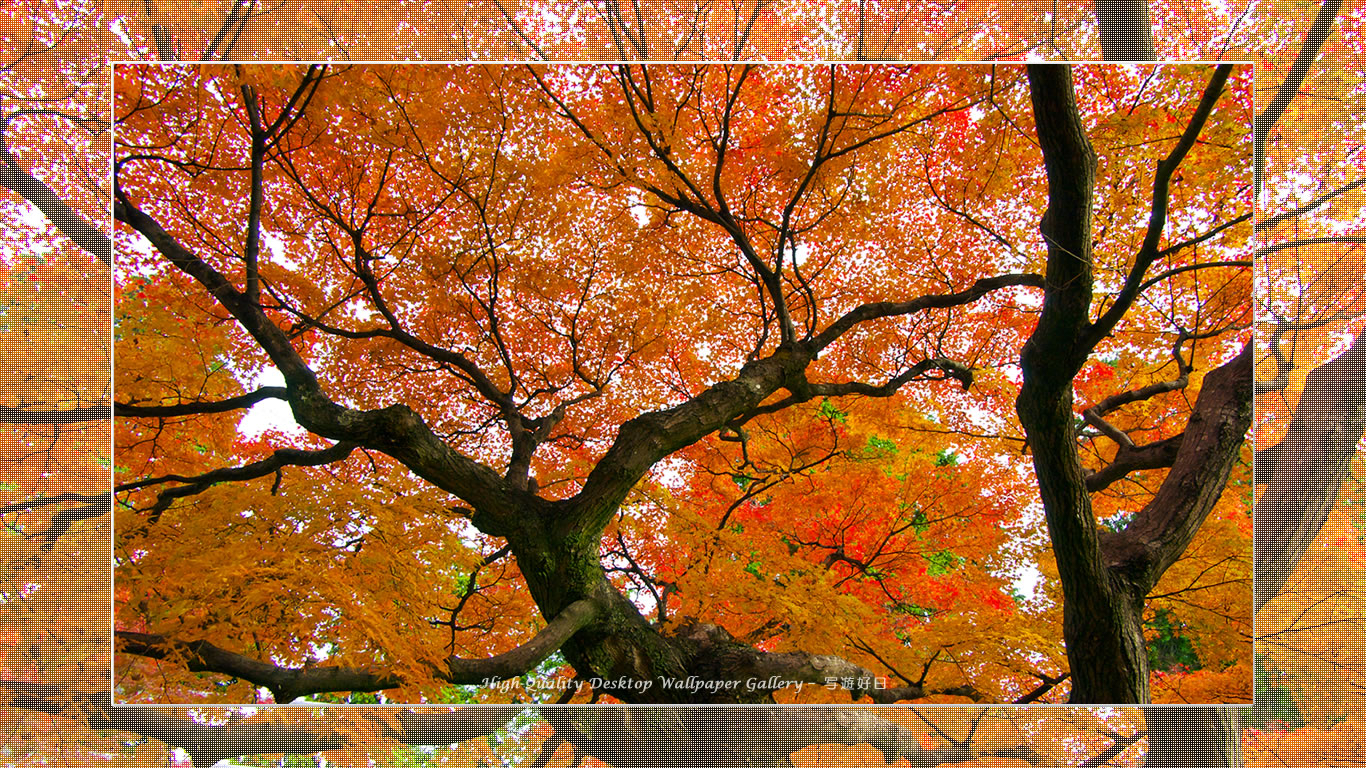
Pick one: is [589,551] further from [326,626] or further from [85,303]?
[85,303]

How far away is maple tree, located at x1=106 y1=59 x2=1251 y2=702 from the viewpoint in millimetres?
2059

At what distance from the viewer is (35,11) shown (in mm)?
2127

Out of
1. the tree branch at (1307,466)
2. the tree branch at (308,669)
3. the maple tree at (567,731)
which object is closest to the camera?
the tree branch at (308,669)

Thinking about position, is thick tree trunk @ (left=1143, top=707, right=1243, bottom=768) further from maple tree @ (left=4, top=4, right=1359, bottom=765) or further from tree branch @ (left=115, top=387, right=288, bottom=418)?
tree branch @ (left=115, top=387, right=288, bottom=418)

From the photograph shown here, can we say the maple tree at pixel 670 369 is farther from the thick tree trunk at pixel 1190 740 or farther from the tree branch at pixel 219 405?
the thick tree trunk at pixel 1190 740

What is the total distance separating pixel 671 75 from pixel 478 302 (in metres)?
1.36

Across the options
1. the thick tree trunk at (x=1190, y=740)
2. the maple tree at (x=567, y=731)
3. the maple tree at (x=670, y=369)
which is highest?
the maple tree at (x=670, y=369)

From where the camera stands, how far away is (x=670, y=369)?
2633 mm

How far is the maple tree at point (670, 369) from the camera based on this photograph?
206 centimetres

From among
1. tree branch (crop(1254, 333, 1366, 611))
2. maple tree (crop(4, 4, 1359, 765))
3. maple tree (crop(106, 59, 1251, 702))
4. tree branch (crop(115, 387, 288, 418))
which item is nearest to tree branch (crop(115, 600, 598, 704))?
maple tree (crop(106, 59, 1251, 702))

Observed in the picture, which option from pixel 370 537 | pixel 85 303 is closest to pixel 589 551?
pixel 370 537

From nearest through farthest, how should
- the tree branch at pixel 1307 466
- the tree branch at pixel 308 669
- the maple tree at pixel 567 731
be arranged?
the tree branch at pixel 308 669 → the maple tree at pixel 567 731 → the tree branch at pixel 1307 466

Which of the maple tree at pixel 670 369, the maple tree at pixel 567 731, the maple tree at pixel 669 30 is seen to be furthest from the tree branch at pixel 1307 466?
the maple tree at pixel 669 30

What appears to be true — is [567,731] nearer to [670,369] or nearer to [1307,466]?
[670,369]
